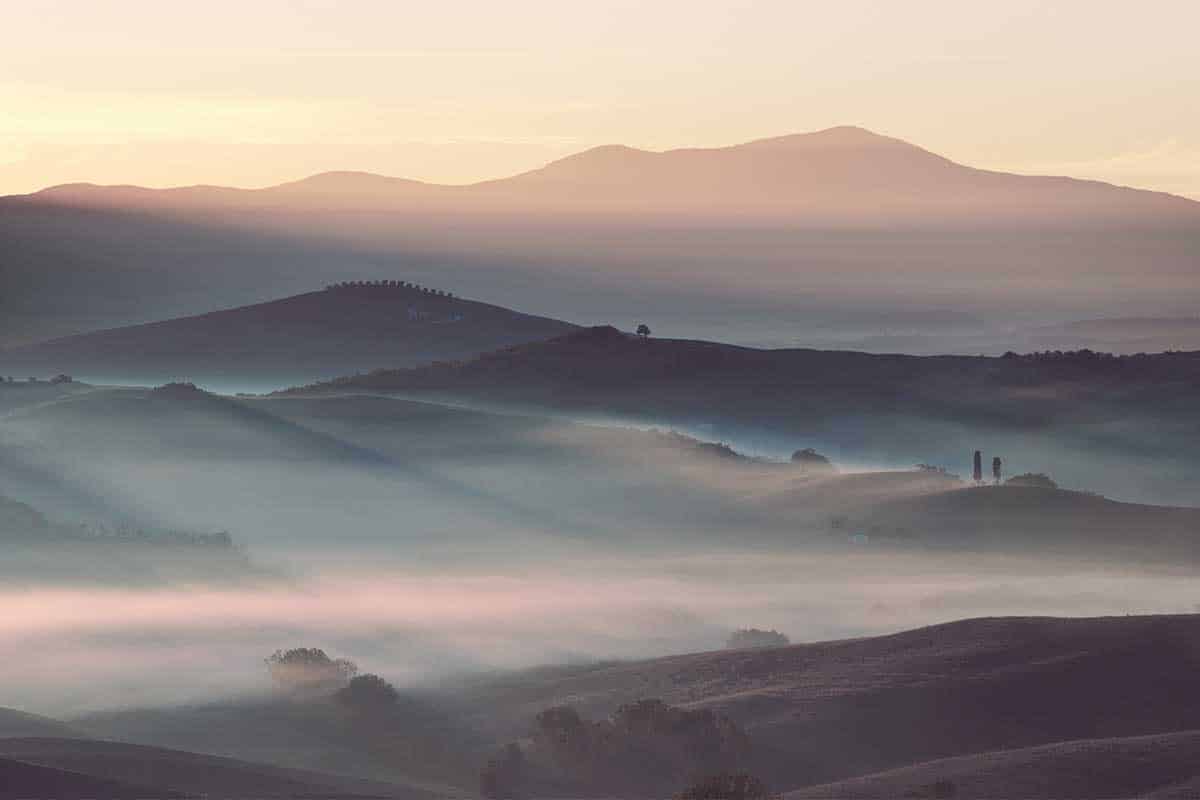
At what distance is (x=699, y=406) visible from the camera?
121 metres

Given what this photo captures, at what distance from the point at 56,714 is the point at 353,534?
37.7m

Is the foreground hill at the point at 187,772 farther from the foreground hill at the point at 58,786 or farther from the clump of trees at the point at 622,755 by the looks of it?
the clump of trees at the point at 622,755

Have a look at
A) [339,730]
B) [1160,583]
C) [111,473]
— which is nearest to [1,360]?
[111,473]

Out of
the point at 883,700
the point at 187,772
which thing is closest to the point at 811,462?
the point at 883,700

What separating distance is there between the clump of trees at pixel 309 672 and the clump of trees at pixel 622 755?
8.26 m

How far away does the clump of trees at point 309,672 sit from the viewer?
44.1 meters

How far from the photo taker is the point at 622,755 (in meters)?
35.7

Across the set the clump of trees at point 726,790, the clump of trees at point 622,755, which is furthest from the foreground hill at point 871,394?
the clump of trees at point 726,790

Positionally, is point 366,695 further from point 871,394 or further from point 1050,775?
point 871,394

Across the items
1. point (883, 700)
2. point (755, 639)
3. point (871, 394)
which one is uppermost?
point (871, 394)

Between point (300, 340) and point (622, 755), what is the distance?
5432 inches

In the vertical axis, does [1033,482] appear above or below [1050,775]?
above

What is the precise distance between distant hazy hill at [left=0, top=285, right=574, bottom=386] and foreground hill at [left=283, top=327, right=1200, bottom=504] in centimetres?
3081

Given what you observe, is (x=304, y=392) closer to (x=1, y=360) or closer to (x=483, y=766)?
(x=1, y=360)
